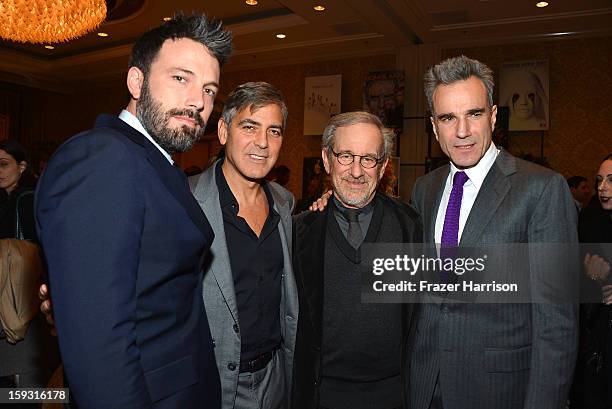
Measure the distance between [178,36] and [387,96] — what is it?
711cm

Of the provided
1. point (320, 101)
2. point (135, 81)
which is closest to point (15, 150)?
point (135, 81)

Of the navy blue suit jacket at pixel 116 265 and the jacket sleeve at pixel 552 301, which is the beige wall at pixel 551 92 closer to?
the navy blue suit jacket at pixel 116 265

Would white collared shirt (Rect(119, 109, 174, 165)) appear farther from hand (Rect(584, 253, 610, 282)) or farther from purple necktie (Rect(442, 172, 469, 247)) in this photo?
hand (Rect(584, 253, 610, 282))

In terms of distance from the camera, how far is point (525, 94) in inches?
298

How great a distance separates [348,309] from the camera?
1.98 m

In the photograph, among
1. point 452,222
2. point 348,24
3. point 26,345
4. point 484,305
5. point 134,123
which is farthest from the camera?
point 348,24

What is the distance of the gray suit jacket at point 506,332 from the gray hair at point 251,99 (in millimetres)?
923

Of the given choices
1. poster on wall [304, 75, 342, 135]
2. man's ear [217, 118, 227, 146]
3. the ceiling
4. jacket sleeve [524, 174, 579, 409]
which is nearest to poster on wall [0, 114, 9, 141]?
the ceiling

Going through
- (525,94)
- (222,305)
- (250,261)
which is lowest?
(222,305)

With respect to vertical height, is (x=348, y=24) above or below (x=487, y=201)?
above

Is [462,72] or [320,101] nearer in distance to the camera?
[462,72]

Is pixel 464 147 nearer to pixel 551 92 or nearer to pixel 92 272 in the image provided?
pixel 92 272

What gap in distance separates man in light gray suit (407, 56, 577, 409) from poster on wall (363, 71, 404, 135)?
6241 mm

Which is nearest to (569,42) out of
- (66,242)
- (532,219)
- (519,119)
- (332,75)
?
(519,119)
